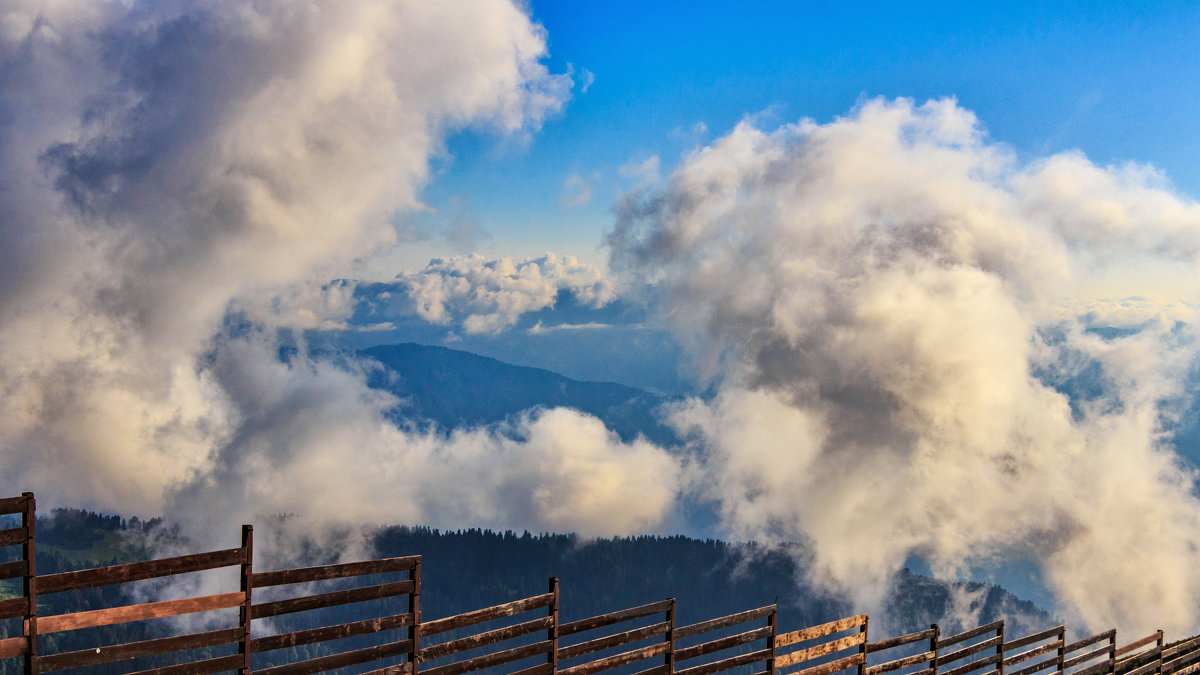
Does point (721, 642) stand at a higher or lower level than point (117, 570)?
lower

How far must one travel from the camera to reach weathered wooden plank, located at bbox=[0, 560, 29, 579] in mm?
7355

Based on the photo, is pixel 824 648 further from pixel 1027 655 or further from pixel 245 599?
pixel 245 599

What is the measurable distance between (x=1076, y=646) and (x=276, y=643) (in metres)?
17.6

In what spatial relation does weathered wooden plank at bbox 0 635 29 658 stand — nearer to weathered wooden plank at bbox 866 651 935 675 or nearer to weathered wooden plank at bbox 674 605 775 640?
weathered wooden plank at bbox 674 605 775 640

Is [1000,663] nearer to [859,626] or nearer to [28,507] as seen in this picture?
[859,626]

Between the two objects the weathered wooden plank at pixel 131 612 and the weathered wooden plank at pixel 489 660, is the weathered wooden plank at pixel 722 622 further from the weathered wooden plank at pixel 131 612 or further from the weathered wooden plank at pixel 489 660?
the weathered wooden plank at pixel 131 612

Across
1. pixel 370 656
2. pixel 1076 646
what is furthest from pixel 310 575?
pixel 1076 646

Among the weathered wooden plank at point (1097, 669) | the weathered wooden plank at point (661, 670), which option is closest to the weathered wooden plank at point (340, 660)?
the weathered wooden plank at point (661, 670)

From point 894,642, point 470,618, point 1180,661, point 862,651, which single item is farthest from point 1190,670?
point 470,618

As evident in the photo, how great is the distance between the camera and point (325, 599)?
30.9 feet

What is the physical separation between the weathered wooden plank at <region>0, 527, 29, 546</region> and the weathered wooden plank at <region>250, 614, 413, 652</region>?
237cm

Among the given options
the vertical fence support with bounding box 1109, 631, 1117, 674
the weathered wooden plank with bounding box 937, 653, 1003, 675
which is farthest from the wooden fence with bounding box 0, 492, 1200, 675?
the vertical fence support with bounding box 1109, 631, 1117, 674

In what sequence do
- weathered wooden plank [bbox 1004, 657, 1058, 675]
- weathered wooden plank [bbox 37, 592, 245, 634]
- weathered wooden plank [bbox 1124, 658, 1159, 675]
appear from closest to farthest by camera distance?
weathered wooden plank [bbox 37, 592, 245, 634] < weathered wooden plank [bbox 1004, 657, 1058, 675] < weathered wooden plank [bbox 1124, 658, 1159, 675]

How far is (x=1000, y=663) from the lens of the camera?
16.2 m
